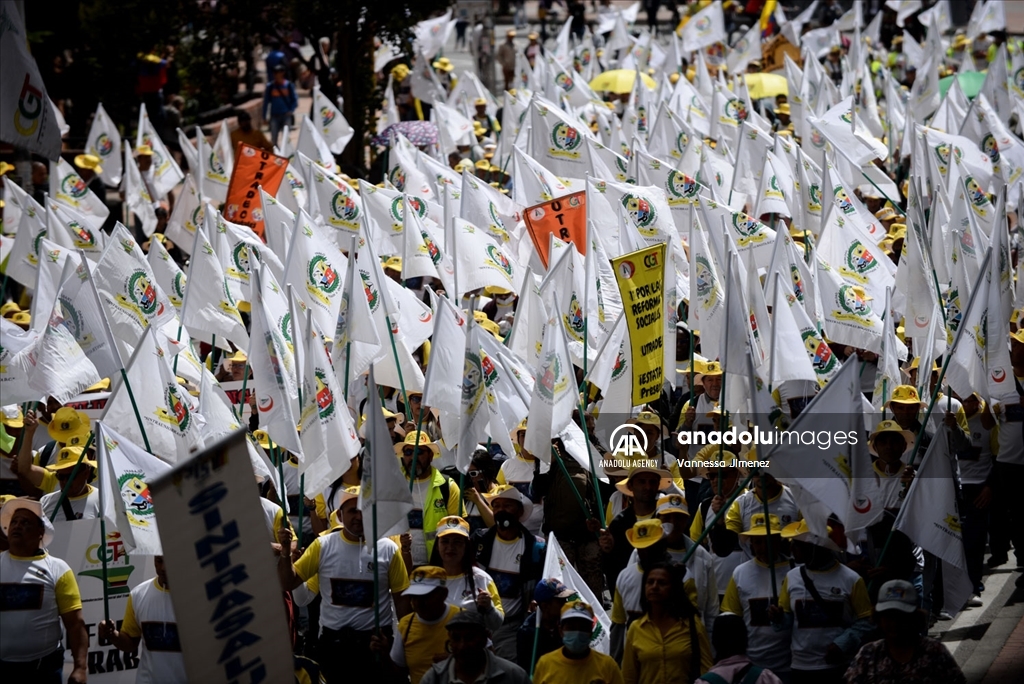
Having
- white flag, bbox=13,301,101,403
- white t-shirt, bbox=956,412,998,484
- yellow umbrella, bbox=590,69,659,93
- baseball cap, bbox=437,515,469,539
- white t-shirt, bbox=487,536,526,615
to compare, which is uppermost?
white flag, bbox=13,301,101,403

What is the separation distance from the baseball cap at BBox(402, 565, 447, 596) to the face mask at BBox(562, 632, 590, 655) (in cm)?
79

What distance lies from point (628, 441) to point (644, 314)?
3.35 feet

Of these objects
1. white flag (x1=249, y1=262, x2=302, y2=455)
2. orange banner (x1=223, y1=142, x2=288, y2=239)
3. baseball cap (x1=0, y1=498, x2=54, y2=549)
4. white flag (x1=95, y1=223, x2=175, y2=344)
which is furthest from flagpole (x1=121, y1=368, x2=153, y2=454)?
orange banner (x1=223, y1=142, x2=288, y2=239)

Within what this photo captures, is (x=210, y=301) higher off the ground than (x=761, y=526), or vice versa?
(x=210, y=301)

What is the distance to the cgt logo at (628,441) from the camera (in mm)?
9164

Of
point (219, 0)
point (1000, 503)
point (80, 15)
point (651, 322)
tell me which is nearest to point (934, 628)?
point (1000, 503)

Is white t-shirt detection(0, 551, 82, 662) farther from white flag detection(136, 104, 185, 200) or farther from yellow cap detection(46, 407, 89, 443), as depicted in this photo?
white flag detection(136, 104, 185, 200)

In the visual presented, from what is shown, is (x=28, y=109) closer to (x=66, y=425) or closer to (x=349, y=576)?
(x=66, y=425)

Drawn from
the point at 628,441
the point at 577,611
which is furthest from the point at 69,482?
the point at 628,441

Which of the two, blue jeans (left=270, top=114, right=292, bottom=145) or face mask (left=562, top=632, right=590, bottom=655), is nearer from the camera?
face mask (left=562, top=632, right=590, bottom=655)

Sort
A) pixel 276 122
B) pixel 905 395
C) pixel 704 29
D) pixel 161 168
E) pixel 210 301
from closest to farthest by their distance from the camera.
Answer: pixel 905 395
pixel 210 301
pixel 161 168
pixel 276 122
pixel 704 29

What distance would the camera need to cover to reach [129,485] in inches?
303

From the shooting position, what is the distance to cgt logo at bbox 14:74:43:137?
9.58m

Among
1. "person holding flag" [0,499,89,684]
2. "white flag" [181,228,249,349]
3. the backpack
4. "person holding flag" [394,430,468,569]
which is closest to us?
the backpack
